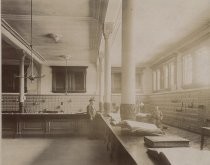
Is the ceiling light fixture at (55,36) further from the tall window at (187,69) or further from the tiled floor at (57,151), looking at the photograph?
the tall window at (187,69)

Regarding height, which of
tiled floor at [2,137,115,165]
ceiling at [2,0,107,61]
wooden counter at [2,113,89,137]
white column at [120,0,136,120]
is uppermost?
ceiling at [2,0,107,61]

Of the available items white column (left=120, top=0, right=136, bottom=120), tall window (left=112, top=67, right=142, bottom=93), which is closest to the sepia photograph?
white column (left=120, top=0, right=136, bottom=120)

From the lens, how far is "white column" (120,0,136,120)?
6000mm

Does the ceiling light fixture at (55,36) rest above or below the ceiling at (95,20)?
below

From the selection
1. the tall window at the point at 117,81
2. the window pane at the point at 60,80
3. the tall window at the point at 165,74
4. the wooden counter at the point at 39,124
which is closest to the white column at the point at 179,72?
the tall window at the point at 165,74

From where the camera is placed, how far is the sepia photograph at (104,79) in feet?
20.0

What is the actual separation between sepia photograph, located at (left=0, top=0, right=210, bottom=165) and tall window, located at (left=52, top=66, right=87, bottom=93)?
0.07 meters

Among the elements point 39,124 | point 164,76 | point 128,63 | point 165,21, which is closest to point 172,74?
point 164,76

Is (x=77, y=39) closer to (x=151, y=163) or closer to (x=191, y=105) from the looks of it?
(x=191, y=105)

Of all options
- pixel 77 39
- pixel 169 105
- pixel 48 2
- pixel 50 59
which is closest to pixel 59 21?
pixel 48 2

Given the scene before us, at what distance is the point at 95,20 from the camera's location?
10.6 m

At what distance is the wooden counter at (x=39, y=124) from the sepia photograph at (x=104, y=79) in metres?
0.04

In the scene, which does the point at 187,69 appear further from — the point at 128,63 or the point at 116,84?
the point at 128,63

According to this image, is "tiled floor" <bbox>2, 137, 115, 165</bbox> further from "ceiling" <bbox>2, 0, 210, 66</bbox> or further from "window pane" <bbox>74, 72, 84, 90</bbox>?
"window pane" <bbox>74, 72, 84, 90</bbox>
